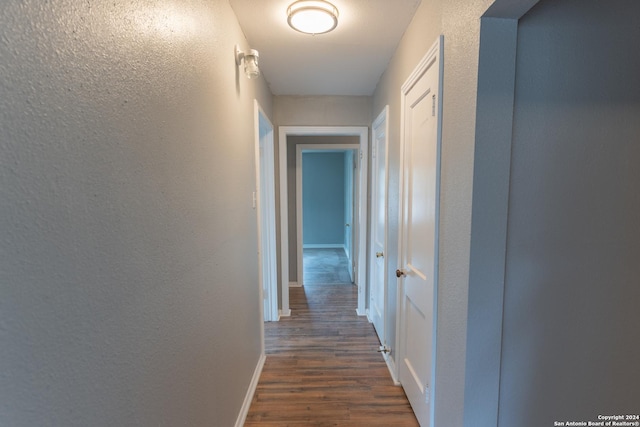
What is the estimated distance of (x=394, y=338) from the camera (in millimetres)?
2145

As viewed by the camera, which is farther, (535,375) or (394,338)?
(394,338)

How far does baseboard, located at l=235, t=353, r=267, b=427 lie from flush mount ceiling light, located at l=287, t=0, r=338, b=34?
227 centimetres

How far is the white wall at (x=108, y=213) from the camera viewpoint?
18.4 inches

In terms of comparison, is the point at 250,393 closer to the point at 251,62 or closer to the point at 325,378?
the point at 325,378

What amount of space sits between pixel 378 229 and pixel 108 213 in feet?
7.72

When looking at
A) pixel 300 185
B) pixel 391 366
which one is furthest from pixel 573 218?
pixel 300 185

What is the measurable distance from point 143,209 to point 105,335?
1.05 feet

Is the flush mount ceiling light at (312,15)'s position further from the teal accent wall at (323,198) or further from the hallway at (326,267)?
the teal accent wall at (323,198)

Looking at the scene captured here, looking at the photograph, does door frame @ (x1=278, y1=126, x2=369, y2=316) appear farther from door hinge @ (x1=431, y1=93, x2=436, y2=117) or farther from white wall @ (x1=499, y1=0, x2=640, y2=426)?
white wall @ (x1=499, y1=0, x2=640, y2=426)

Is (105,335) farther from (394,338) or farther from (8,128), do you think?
(394,338)

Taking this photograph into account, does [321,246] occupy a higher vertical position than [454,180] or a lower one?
lower

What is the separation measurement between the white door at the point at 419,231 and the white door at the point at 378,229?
1.66 feet

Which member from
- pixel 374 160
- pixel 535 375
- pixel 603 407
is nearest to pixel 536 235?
pixel 535 375

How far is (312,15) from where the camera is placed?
152cm
